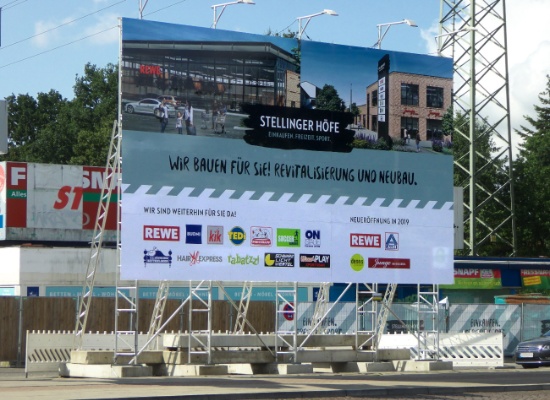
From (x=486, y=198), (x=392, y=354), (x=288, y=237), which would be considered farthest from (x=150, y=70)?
(x=486, y=198)

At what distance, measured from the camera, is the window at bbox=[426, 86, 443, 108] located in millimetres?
30766

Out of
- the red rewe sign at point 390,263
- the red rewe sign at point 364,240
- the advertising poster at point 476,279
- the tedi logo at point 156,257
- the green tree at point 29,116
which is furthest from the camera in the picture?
the green tree at point 29,116

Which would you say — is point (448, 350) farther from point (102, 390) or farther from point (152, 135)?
point (102, 390)

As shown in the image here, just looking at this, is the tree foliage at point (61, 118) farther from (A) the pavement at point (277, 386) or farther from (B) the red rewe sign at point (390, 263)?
(A) the pavement at point (277, 386)

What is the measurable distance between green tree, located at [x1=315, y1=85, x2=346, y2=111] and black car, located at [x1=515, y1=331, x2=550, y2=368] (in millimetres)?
11118

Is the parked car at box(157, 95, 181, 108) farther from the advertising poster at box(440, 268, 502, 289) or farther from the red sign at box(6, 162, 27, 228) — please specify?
the advertising poster at box(440, 268, 502, 289)

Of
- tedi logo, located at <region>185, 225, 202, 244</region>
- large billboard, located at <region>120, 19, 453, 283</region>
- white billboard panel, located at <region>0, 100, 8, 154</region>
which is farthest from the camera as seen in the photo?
tedi logo, located at <region>185, 225, 202, 244</region>

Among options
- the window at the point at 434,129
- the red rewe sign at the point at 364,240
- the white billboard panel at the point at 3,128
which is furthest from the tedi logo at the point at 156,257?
the window at the point at 434,129

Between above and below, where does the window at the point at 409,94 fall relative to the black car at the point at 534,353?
above

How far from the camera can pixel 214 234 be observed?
2691 cm

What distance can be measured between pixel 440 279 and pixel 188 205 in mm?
7835

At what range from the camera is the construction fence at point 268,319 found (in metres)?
34.7

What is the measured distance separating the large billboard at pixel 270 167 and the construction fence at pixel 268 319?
14.8 feet

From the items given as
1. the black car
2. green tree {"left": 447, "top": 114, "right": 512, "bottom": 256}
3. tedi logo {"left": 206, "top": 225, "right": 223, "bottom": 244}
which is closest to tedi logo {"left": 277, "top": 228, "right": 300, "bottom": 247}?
tedi logo {"left": 206, "top": 225, "right": 223, "bottom": 244}
